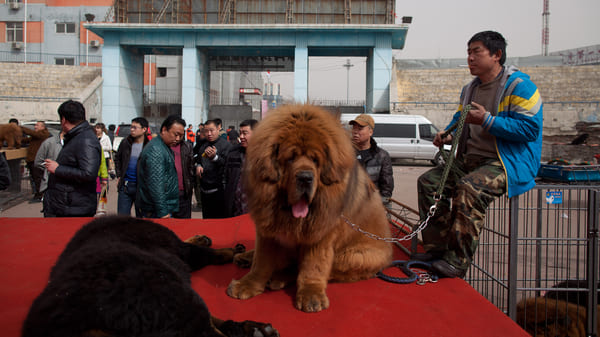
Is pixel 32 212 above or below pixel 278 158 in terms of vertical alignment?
below

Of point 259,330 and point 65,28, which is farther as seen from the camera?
point 65,28

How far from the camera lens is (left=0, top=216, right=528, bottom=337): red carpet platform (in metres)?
2.06

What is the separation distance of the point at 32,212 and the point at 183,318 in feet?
29.8

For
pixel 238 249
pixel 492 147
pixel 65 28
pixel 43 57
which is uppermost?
pixel 65 28

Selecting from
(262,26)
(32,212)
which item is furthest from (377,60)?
(32,212)

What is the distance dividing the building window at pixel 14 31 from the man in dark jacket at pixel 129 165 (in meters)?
49.1

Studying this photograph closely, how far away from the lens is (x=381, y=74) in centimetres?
2567

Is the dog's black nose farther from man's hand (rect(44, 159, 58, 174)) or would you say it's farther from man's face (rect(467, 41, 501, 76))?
man's hand (rect(44, 159, 58, 174))

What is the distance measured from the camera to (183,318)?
5.34ft

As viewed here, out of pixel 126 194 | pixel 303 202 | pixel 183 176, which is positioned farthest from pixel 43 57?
pixel 303 202

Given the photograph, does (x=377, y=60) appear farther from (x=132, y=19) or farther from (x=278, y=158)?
(x=278, y=158)

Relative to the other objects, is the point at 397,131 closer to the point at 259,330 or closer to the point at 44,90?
the point at 259,330

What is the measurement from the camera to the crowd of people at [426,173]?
2.85 metres

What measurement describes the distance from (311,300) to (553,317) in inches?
115
